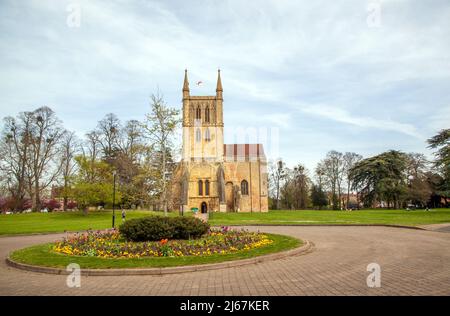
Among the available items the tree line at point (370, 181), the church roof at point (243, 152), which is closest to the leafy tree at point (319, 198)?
the tree line at point (370, 181)

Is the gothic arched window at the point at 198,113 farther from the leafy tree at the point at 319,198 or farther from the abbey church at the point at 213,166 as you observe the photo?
the leafy tree at the point at 319,198

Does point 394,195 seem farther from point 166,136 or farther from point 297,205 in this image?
point 166,136

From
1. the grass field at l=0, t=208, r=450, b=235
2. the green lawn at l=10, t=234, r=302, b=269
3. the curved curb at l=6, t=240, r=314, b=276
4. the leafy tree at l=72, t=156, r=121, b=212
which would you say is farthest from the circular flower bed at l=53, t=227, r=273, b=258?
the leafy tree at l=72, t=156, r=121, b=212

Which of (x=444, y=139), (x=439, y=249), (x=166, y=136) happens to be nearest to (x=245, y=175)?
(x=444, y=139)

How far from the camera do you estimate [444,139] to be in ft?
130

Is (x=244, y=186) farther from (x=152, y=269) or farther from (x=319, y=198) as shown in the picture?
(x=152, y=269)

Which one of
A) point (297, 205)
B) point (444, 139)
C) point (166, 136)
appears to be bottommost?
point (297, 205)

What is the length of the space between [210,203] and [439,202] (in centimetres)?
5055

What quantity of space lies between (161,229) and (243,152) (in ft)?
159

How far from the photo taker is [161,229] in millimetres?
→ 13617

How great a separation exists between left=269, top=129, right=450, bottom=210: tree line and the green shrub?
115 ft

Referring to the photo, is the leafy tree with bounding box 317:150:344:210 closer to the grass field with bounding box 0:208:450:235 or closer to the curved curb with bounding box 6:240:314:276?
the grass field with bounding box 0:208:450:235

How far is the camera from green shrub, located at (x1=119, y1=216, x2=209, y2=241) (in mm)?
13609
